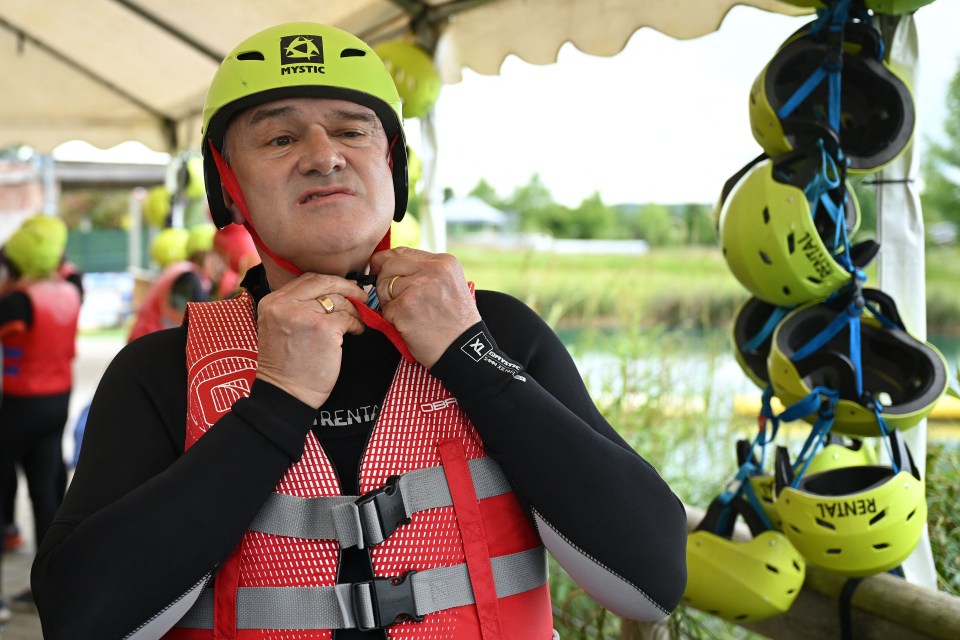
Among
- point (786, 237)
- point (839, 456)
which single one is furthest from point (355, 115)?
point (839, 456)

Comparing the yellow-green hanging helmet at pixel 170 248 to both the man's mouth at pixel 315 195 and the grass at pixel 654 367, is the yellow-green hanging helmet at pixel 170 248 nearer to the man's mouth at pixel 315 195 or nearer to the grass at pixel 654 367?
the grass at pixel 654 367

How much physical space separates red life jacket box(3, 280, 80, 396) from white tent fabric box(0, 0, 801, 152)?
1663 mm

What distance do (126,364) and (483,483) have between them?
23.8 inches

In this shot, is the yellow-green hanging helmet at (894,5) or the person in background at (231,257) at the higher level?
the yellow-green hanging helmet at (894,5)

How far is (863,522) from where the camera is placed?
1968 millimetres

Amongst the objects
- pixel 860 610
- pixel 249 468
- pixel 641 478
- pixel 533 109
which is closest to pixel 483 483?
pixel 641 478

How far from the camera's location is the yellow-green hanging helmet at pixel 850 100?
211 cm

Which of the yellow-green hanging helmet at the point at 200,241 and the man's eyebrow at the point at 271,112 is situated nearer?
the man's eyebrow at the point at 271,112

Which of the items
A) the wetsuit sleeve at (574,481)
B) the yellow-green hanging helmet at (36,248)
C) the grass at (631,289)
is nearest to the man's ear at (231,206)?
the wetsuit sleeve at (574,481)

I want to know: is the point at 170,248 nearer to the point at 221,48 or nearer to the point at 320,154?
the point at 221,48

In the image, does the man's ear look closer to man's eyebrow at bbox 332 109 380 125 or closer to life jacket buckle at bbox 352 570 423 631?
man's eyebrow at bbox 332 109 380 125

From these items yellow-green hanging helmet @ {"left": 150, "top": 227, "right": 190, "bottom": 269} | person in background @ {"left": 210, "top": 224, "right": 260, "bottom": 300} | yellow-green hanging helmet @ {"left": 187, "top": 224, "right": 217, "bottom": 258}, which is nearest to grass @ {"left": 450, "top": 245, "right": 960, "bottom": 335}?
person in background @ {"left": 210, "top": 224, "right": 260, "bottom": 300}

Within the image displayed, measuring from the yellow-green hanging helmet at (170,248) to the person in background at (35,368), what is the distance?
1.11 metres

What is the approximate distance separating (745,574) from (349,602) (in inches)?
48.3
